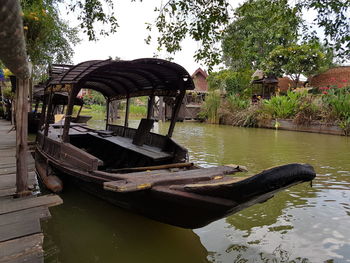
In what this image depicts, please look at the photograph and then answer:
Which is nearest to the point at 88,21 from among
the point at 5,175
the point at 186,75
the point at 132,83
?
the point at 132,83

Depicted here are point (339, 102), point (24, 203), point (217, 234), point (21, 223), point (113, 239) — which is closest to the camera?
point (21, 223)

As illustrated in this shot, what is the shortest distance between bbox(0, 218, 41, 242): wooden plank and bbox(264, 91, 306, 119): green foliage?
15688mm

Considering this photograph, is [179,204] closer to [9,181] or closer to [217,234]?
[217,234]

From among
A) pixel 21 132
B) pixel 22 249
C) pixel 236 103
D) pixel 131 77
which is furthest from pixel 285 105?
pixel 22 249

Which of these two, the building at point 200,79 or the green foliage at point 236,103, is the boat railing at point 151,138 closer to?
the green foliage at point 236,103

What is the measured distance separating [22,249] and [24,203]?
41.7 inches

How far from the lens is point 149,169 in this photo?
4113 mm

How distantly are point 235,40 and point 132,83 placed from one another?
89.5 inches

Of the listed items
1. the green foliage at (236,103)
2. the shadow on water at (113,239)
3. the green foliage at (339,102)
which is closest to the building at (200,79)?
the green foliage at (236,103)

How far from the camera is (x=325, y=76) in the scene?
69.3 ft

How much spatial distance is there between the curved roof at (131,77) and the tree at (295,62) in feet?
54.0

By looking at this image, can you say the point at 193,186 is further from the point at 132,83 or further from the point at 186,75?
the point at 132,83

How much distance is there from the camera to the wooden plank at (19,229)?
2.44 metres

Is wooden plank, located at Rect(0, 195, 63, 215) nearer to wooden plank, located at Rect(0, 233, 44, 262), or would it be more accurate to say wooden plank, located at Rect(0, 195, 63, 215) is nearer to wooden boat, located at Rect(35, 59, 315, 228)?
wooden boat, located at Rect(35, 59, 315, 228)
